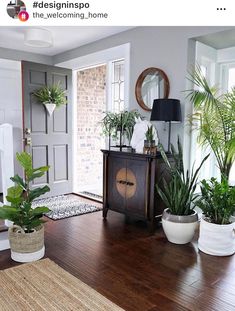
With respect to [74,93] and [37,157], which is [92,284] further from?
[74,93]

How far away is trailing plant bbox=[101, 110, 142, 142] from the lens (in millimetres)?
3441

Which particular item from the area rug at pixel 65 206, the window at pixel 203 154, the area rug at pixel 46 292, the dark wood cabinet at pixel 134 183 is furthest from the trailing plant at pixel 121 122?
the area rug at pixel 46 292

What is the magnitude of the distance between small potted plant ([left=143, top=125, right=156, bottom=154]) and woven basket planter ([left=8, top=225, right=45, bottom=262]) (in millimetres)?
1379

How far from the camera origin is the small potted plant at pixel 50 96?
4293mm

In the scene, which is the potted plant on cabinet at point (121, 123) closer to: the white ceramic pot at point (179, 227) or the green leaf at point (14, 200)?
the white ceramic pot at point (179, 227)

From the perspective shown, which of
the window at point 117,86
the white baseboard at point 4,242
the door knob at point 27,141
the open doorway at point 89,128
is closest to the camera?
the white baseboard at point 4,242

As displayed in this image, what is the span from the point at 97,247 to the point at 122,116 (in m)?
1.57

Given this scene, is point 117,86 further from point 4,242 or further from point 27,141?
point 4,242

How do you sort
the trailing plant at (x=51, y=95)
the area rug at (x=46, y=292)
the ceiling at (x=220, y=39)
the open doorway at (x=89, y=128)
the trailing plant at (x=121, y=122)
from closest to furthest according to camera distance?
the area rug at (x=46, y=292) < the ceiling at (x=220, y=39) < the trailing plant at (x=121, y=122) < the trailing plant at (x=51, y=95) < the open doorway at (x=89, y=128)

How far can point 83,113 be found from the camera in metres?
→ 5.15

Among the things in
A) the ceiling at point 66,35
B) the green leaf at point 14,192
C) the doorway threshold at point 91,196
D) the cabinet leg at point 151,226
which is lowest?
the doorway threshold at point 91,196

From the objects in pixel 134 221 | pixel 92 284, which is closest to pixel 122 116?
pixel 134 221

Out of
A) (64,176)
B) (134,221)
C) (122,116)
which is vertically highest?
(122,116)

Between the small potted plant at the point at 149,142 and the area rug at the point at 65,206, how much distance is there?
131cm
